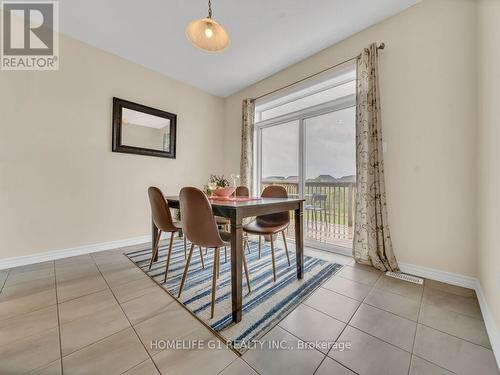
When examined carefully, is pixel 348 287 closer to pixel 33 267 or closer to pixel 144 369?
pixel 144 369

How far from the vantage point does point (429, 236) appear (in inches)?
76.1

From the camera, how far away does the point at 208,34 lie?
5.08ft

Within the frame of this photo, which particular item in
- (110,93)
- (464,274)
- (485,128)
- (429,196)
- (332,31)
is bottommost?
(464,274)

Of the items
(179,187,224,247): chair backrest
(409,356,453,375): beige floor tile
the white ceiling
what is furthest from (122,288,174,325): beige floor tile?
the white ceiling

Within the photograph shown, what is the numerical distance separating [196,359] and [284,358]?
47 cm

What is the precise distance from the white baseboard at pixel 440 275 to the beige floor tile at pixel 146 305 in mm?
2298

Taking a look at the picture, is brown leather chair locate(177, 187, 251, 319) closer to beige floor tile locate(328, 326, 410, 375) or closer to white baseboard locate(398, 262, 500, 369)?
beige floor tile locate(328, 326, 410, 375)

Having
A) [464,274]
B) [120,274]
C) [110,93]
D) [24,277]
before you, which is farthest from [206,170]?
[464,274]

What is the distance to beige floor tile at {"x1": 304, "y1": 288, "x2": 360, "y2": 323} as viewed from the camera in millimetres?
1416

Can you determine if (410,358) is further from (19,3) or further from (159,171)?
(19,3)

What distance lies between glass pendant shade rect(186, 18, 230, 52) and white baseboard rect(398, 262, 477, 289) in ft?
8.97

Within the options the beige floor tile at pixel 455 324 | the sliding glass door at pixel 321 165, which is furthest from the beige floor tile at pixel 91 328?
the sliding glass door at pixel 321 165

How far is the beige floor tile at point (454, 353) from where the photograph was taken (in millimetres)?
990

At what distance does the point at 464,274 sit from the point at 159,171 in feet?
12.7
